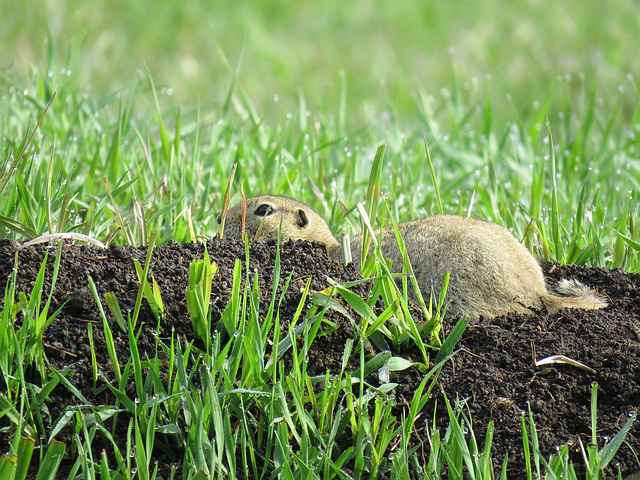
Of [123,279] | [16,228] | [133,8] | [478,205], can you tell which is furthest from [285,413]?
[133,8]

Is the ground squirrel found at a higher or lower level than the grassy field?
lower

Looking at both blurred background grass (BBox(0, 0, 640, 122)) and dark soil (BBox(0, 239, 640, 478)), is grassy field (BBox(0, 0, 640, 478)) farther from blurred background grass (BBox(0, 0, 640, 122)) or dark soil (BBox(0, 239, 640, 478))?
dark soil (BBox(0, 239, 640, 478))

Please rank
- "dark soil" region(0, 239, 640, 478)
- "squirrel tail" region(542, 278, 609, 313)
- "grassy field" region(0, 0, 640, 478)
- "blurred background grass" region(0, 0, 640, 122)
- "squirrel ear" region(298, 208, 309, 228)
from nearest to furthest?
"dark soil" region(0, 239, 640, 478), "squirrel tail" region(542, 278, 609, 313), "grassy field" region(0, 0, 640, 478), "squirrel ear" region(298, 208, 309, 228), "blurred background grass" region(0, 0, 640, 122)

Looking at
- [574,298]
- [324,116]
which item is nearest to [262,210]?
[574,298]

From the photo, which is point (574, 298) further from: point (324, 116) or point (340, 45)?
point (340, 45)

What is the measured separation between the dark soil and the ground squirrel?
25 cm

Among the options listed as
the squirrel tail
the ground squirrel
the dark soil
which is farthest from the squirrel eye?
the squirrel tail

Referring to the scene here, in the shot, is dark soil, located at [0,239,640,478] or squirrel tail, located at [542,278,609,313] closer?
dark soil, located at [0,239,640,478]

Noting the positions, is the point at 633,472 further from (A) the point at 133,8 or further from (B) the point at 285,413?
(A) the point at 133,8

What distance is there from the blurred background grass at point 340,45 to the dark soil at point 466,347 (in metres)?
4.50

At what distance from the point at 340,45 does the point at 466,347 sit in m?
8.71

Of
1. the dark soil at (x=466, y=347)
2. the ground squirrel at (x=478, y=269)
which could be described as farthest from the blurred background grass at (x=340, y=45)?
the dark soil at (x=466, y=347)

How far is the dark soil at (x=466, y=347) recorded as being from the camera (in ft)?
7.14

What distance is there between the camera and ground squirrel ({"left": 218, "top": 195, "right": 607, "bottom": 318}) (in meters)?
3.03
